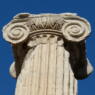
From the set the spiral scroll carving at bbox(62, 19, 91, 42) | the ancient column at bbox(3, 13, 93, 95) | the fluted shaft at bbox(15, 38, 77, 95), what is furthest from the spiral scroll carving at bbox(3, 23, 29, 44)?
the spiral scroll carving at bbox(62, 19, 91, 42)

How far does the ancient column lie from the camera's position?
17.6 m

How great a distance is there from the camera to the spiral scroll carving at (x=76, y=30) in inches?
751

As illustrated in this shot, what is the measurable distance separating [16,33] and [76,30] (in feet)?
6.54

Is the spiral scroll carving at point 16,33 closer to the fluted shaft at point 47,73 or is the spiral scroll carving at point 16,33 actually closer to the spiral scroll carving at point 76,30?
→ the fluted shaft at point 47,73

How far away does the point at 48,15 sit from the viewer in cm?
1962

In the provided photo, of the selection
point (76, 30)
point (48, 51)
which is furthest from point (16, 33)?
point (76, 30)

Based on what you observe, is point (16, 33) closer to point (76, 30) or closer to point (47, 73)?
point (76, 30)

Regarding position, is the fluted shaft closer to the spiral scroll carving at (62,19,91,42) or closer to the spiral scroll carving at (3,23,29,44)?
the spiral scroll carving at (62,19,91,42)

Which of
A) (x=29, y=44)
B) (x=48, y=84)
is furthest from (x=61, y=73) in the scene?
(x=29, y=44)

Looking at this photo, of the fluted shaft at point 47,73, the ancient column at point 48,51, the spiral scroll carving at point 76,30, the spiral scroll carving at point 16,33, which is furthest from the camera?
the spiral scroll carving at point 16,33

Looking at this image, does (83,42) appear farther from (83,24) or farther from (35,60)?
(35,60)

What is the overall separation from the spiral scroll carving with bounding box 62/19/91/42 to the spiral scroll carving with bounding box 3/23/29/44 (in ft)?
4.26

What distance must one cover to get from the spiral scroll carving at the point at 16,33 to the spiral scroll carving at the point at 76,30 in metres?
1.30

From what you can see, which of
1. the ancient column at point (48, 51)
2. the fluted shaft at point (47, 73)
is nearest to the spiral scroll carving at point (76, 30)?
the ancient column at point (48, 51)
